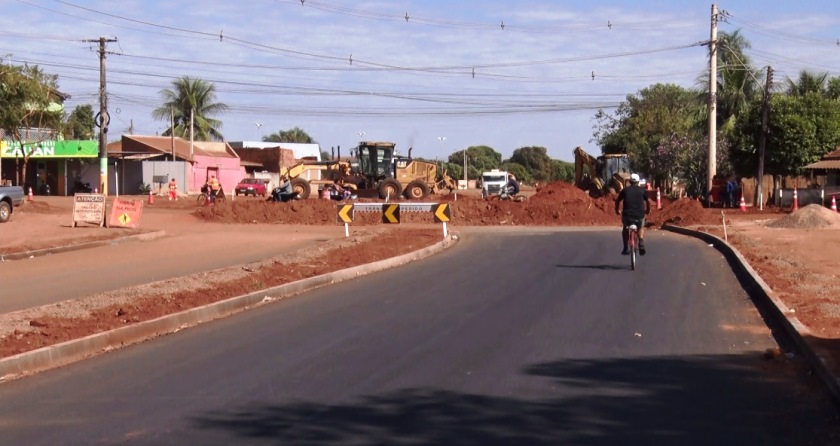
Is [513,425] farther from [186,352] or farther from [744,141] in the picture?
[744,141]

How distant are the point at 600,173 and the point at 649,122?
3076 centimetres

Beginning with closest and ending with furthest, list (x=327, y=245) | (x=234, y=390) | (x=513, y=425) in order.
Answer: (x=513, y=425) < (x=234, y=390) < (x=327, y=245)

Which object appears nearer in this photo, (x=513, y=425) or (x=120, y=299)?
(x=513, y=425)

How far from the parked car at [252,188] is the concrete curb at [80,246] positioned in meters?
35.5

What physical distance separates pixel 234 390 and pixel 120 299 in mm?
6360

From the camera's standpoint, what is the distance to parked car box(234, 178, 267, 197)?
67.2 metres

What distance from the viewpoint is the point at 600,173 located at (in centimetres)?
5756

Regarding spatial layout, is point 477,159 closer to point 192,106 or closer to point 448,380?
point 192,106

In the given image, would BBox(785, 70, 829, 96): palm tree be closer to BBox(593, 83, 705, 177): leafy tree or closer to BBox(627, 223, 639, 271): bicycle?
BBox(593, 83, 705, 177): leafy tree

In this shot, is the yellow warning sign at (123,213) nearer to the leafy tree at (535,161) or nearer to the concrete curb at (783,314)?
the concrete curb at (783,314)

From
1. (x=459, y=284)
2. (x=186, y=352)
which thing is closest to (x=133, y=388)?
(x=186, y=352)

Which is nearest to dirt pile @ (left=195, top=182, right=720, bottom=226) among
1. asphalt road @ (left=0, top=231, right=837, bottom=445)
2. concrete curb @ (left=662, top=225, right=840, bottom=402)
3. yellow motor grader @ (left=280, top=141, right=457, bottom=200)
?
yellow motor grader @ (left=280, top=141, right=457, bottom=200)

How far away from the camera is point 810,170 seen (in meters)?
50.3

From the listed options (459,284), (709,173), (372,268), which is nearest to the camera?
(459,284)
